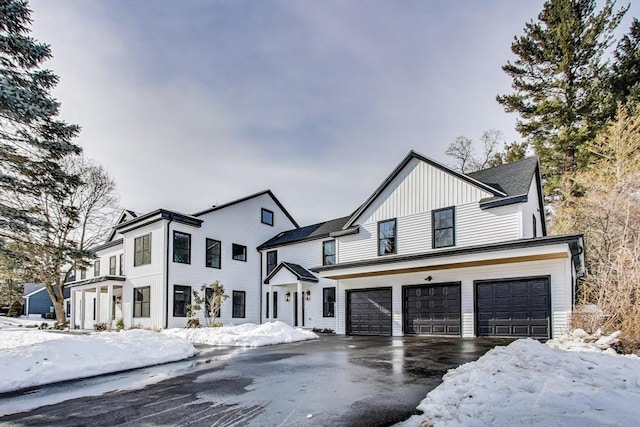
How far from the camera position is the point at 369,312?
16984mm

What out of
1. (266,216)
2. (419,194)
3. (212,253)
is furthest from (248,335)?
(266,216)

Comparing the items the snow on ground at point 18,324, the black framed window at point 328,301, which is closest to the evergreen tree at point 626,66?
the black framed window at point 328,301

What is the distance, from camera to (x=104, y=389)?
263 inches

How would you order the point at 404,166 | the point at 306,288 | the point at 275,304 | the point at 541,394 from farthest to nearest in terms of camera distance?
the point at 275,304 → the point at 306,288 → the point at 404,166 → the point at 541,394

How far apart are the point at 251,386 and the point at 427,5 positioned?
37.9 feet

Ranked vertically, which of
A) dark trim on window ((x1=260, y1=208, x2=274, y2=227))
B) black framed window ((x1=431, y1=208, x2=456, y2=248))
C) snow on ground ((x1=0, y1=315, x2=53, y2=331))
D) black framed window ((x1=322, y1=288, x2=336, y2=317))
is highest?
dark trim on window ((x1=260, y1=208, x2=274, y2=227))

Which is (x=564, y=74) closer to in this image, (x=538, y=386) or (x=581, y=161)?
(x=581, y=161)

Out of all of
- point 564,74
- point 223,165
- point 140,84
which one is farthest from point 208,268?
point 564,74

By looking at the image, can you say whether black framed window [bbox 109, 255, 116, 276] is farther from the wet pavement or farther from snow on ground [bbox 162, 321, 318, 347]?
the wet pavement

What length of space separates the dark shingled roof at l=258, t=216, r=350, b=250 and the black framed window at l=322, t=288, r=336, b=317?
303 centimetres

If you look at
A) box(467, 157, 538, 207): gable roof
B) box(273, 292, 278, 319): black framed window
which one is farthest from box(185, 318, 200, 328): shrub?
box(467, 157, 538, 207): gable roof

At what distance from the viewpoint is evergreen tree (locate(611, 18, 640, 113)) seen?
2100cm

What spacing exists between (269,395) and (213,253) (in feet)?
54.6

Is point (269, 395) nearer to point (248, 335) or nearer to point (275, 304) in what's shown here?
point (248, 335)
